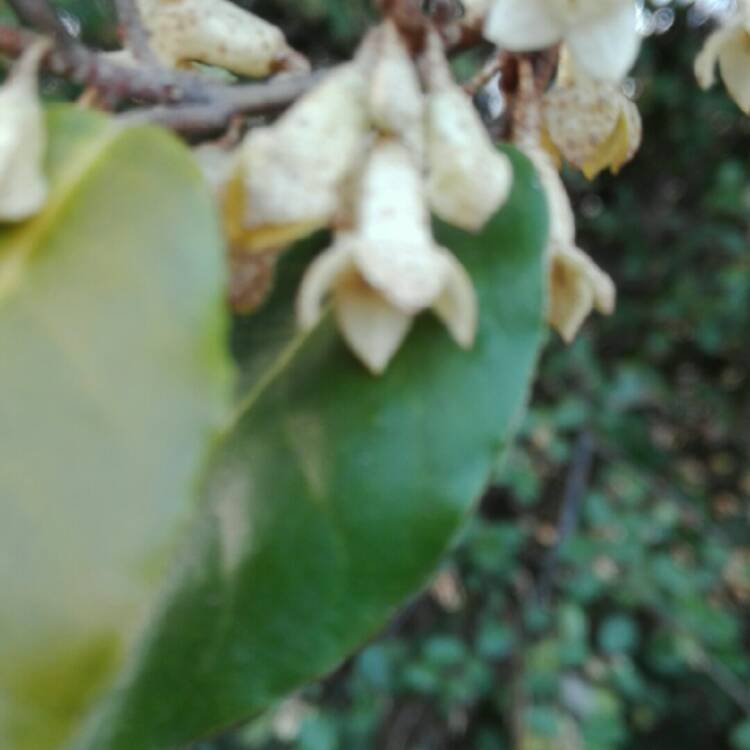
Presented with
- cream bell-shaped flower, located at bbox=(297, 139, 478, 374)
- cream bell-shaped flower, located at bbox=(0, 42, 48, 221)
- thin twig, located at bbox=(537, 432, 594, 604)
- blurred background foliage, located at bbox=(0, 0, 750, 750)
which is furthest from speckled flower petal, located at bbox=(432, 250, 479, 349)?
thin twig, located at bbox=(537, 432, 594, 604)

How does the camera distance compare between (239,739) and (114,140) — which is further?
(239,739)

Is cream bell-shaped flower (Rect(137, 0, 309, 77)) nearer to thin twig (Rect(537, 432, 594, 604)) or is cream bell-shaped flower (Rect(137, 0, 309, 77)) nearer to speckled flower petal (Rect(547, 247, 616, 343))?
speckled flower petal (Rect(547, 247, 616, 343))

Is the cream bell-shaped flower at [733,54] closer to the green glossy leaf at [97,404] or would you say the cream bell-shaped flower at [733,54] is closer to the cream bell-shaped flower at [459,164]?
the cream bell-shaped flower at [459,164]

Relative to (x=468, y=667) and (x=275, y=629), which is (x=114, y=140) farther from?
(x=468, y=667)

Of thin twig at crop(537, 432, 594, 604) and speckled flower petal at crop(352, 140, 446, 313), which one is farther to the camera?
thin twig at crop(537, 432, 594, 604)

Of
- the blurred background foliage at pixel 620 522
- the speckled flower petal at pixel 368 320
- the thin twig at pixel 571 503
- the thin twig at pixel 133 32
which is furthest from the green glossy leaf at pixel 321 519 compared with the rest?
the thin twig at pixel 571 503

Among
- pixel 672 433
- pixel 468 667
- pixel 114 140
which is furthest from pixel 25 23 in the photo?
pixel 672 433
